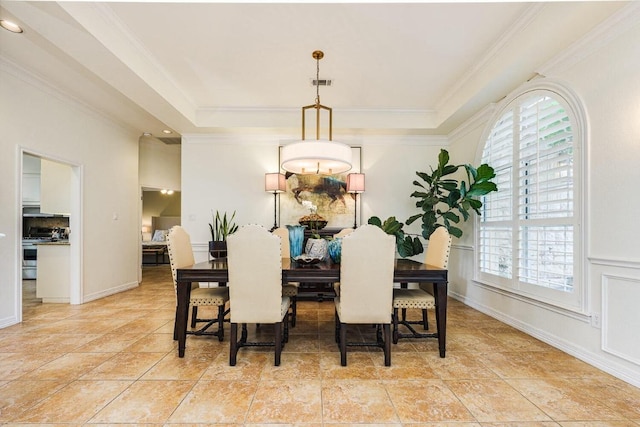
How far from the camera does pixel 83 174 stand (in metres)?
4.29

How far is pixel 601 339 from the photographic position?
232 centimetres

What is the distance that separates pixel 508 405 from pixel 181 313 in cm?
236

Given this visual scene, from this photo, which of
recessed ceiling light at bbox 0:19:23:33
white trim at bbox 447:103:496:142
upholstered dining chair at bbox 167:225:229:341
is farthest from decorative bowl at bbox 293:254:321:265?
recessed ceiling light at bbox 0:19:23:33

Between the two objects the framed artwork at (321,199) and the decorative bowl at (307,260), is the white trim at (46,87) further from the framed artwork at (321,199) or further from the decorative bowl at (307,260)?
the decorative bowl at (307,260)

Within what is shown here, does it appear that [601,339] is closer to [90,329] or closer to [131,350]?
[131,350]

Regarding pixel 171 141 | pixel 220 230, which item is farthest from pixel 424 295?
pixel 171 141

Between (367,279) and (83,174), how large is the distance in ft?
13.8

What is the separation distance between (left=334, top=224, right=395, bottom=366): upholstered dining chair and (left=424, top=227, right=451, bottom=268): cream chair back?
802 millimetres

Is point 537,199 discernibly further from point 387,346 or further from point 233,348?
point 233,348

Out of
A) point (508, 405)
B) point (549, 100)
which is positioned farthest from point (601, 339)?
point (549, 100)

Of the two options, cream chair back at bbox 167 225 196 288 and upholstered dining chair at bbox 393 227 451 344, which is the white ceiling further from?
upholstered dining chair at bbox 393 227 451 344

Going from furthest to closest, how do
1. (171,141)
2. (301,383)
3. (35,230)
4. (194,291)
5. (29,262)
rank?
(171,141) < (35,230) < (29,262) < (194,291) < (301,383)

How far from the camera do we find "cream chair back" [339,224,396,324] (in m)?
2.32

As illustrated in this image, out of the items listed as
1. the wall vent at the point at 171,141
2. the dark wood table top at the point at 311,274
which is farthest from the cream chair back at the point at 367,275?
the wall vent at the point at 171,141
